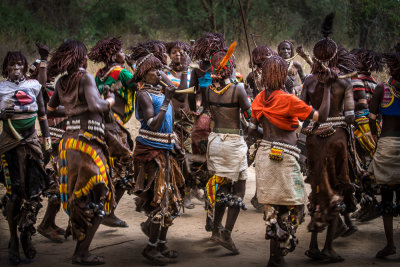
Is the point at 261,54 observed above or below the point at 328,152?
above

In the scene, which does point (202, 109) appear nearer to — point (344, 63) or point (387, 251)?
point (344, 63)

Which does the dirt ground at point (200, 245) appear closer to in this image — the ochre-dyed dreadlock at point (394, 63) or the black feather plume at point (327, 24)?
the ochre-dyed dreadlock at point (394, 63)

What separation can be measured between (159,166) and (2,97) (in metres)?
1.74

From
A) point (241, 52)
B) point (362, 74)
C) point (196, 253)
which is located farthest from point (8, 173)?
point (241, 52)

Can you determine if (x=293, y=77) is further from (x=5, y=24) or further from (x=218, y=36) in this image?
(x=5, y=24)

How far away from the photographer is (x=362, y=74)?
269 inches

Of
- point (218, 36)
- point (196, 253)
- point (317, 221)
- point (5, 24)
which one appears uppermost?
point (5, 24)

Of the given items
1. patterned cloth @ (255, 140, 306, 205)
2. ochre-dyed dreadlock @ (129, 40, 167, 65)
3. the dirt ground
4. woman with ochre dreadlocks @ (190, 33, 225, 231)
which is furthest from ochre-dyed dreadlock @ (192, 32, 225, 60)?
patterned cloth @ (255, 140, 306, 205)

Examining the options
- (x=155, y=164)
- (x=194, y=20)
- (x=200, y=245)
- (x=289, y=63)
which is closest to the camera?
(x=155, y=164)

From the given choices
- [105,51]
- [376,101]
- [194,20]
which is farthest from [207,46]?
[194,20]

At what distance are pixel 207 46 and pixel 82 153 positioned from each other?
277cm

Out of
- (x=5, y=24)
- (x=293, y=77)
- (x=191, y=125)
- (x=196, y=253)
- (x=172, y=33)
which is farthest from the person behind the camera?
(x=172, y=33)

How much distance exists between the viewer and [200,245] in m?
5.91

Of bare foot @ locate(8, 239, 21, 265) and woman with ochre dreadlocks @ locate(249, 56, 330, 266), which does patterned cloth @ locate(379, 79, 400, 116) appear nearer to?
woman with ochre dreadlocks @ locate(249, 56, 330, 266)
